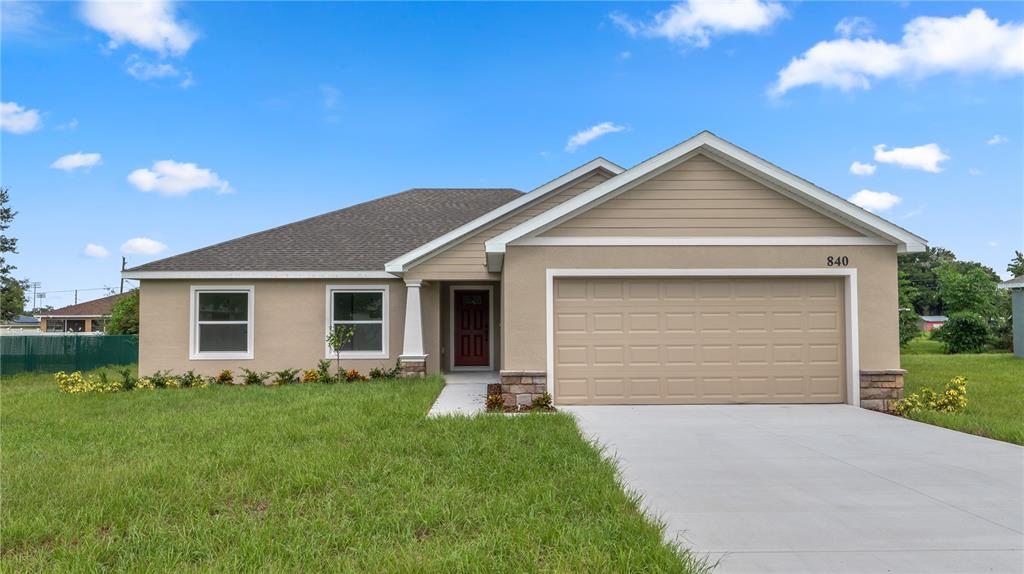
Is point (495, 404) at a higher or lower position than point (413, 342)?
lower

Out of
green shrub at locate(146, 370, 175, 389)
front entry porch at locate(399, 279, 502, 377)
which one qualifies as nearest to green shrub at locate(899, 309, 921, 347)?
front entry porch at locate(399, 279, 502, 377)

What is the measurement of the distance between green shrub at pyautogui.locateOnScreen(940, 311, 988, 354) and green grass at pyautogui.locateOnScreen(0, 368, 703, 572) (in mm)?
24319

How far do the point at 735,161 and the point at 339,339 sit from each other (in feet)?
29.3

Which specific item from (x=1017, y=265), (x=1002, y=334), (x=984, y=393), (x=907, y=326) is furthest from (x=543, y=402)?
(x=1017, y=265)

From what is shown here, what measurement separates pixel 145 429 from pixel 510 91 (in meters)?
14.7

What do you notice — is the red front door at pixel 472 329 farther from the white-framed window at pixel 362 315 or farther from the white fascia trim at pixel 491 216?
the white fascia trim at pixel 491 216

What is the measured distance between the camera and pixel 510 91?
18.5 m

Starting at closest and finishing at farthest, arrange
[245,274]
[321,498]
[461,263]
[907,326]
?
[321,498]
[461,263]
[245,274]
[907,326]

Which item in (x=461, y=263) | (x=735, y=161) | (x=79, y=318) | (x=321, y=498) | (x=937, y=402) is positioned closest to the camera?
(x=321, y=498)

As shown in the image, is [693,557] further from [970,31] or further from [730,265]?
[970,31]

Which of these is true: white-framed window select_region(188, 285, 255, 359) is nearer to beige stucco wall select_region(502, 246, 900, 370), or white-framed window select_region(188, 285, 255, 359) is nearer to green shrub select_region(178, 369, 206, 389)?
green shrub select_region(178, 369, 206, 389)

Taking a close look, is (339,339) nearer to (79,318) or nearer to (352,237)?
(352,237)

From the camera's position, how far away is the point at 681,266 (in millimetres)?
9109

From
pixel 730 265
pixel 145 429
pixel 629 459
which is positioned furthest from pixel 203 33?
pixel 629 459
